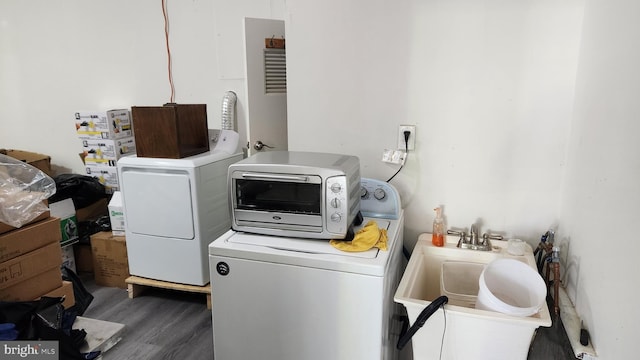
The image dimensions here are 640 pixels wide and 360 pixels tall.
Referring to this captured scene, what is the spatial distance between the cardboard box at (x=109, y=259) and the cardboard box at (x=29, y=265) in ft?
3.89

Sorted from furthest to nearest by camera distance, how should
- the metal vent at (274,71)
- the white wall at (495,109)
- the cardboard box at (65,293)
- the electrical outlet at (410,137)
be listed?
1. the metal vent at (274,71)
2. the electrical outlet at (410,137)
3. the cardboard box at (65,293)
4. the white wall at (495,109)

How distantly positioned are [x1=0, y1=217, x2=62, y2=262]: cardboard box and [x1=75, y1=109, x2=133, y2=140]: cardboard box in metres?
1.55

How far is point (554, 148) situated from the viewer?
67.6 inches

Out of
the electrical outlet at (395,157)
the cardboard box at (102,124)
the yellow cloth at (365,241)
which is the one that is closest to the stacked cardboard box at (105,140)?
the cardboard box at (102,124)

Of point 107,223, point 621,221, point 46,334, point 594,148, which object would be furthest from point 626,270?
point 107,223

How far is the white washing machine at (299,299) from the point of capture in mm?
1384

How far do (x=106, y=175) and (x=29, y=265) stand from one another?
1.75m

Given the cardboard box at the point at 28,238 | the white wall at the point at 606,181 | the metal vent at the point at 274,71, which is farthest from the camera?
the metal vent at the point at 274,71

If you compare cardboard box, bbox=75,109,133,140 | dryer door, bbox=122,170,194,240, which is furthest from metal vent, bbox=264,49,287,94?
cardboard box, bbox=75,109,133,140

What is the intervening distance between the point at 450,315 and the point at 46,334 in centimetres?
132

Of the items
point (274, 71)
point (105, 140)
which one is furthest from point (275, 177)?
point (105, 140)

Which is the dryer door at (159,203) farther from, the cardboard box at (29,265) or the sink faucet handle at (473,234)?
the sink faucet handle at (473,234)

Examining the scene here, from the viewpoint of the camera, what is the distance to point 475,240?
5.91 feet

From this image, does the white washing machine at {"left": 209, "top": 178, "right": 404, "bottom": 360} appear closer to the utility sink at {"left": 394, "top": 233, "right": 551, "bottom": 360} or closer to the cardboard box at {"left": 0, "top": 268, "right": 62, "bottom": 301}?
the utility sink at {"left": 394, "top": 233, "right": 551, "bottom": 360}
